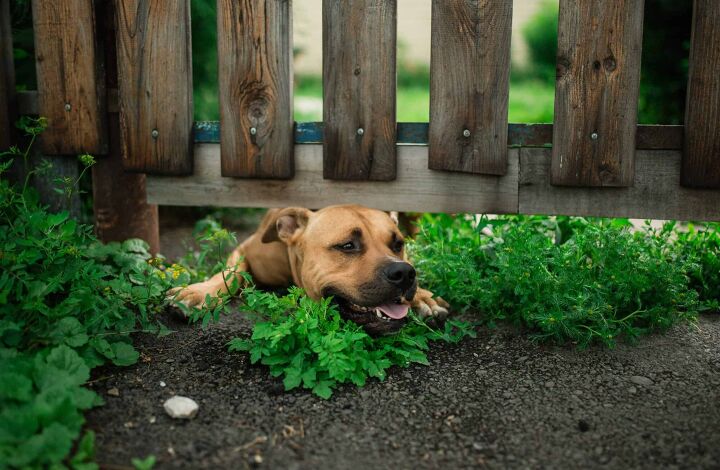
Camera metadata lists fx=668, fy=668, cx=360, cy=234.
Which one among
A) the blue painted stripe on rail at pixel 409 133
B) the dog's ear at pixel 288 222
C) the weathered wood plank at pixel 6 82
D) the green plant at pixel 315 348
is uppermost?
the weathered wood plank at pixel 6 82

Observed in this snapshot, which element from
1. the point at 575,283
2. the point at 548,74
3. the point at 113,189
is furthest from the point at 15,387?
the point at 548,74

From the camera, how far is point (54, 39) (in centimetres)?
354

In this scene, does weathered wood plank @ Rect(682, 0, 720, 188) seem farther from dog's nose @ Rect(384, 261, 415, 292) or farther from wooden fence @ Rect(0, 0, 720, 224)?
dog's nose @ Rect(384, 261, 415, 292)

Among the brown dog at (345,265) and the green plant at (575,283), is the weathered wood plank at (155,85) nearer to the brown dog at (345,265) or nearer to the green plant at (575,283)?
the brown dog at (345,265)

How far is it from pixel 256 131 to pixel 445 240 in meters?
1.29

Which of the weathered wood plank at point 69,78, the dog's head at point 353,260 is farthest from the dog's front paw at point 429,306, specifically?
the weathered wood plank at point 69,78

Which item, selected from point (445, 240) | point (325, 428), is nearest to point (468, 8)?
point (445, 240)

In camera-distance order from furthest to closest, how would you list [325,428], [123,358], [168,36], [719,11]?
[168,36] → [719,11] → [123,358] → [325,428]

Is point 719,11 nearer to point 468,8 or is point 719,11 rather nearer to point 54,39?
point 468,8

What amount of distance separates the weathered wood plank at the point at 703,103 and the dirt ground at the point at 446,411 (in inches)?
28.8

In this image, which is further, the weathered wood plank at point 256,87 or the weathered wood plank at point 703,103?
the weathered wood plank at point 256,87

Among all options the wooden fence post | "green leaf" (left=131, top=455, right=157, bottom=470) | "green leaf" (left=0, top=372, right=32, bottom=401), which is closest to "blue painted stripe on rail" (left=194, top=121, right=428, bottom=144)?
the wooden fence post

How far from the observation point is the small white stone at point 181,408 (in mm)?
2289

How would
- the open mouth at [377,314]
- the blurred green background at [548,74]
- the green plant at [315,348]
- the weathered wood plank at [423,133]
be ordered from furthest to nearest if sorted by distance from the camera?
the blurred green background at [548,74] → the weathered wood plank at [423,133] → the open mouth at [377,314] → the green plant at [315,348]
